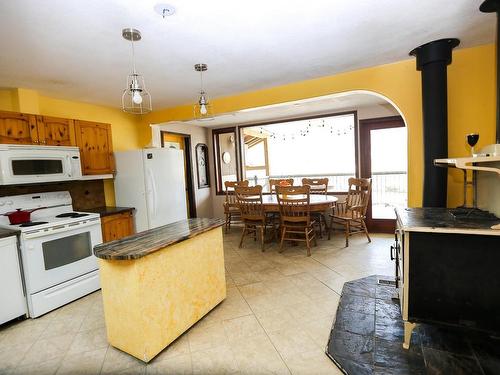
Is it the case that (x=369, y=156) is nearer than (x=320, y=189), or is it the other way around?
(x=369, y=156)

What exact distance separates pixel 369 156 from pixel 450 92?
7.53ft

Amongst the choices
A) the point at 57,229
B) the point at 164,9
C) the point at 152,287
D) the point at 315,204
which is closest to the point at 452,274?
the point at 152,287

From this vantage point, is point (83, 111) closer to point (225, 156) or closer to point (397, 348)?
point (225, 156)

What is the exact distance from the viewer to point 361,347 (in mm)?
1827

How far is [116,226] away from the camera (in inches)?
134

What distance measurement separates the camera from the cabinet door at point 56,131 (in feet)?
9.68

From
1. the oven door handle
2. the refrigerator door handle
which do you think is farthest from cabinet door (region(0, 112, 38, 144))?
the refrigerator door handle

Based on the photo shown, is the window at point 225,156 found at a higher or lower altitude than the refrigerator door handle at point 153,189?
higher

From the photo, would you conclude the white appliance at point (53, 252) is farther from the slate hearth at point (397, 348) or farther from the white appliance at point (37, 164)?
the slate hearth at point (397, 348)

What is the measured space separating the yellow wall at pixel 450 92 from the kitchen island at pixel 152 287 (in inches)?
85.5

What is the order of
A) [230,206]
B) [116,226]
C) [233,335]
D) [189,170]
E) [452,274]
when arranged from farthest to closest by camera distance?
[189,170], [230,206], [116,226], [233,335], [452,274]

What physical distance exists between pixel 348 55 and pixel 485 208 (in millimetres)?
1759

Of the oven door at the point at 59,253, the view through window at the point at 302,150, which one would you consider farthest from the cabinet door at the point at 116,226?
the view through window at the point at 302,150

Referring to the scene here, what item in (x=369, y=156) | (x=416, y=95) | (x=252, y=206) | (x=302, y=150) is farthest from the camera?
(x=302, y=150)
